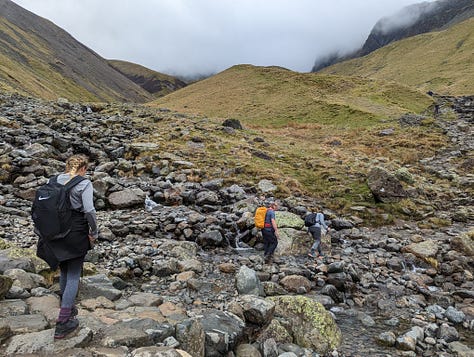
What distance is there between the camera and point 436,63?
5295 inches

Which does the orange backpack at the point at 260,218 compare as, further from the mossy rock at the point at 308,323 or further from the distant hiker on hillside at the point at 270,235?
the mossy rock at the point at 308,323

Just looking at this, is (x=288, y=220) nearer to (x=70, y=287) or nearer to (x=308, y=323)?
(x=308, y=323)

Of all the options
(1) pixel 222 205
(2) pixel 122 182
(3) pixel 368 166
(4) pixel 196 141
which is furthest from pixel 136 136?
(3) pixel 368 166

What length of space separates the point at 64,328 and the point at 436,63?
162731mm

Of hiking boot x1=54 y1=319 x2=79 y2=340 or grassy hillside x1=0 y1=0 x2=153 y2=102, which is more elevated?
grassy hillside x1=0 y1=0 x2=153 y2=102

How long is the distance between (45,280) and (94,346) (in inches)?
131

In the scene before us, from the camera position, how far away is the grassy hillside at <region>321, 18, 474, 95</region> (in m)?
97.5

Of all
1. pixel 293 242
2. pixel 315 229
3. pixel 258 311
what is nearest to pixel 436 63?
pixel 315 229

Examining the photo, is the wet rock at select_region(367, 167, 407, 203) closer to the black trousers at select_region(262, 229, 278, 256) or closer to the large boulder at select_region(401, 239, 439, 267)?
the large boulder at select_region(401, 239, 439, 267)

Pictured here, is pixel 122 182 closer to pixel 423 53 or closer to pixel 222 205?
pixel 222 205

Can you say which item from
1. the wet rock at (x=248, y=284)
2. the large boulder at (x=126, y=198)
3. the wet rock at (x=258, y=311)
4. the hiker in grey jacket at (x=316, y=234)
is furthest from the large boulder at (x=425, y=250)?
the large boulder at (x=126, y=198)

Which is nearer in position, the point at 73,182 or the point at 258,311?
the point at 73,182

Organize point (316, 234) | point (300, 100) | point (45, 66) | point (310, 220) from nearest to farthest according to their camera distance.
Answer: point (316, 234) < point (310, 220) < point (300, 100) < point (45, 66)

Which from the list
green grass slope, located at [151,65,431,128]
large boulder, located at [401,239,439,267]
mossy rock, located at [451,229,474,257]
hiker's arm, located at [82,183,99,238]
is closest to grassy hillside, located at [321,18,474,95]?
green grass slope, located at [151,65,431,128]
